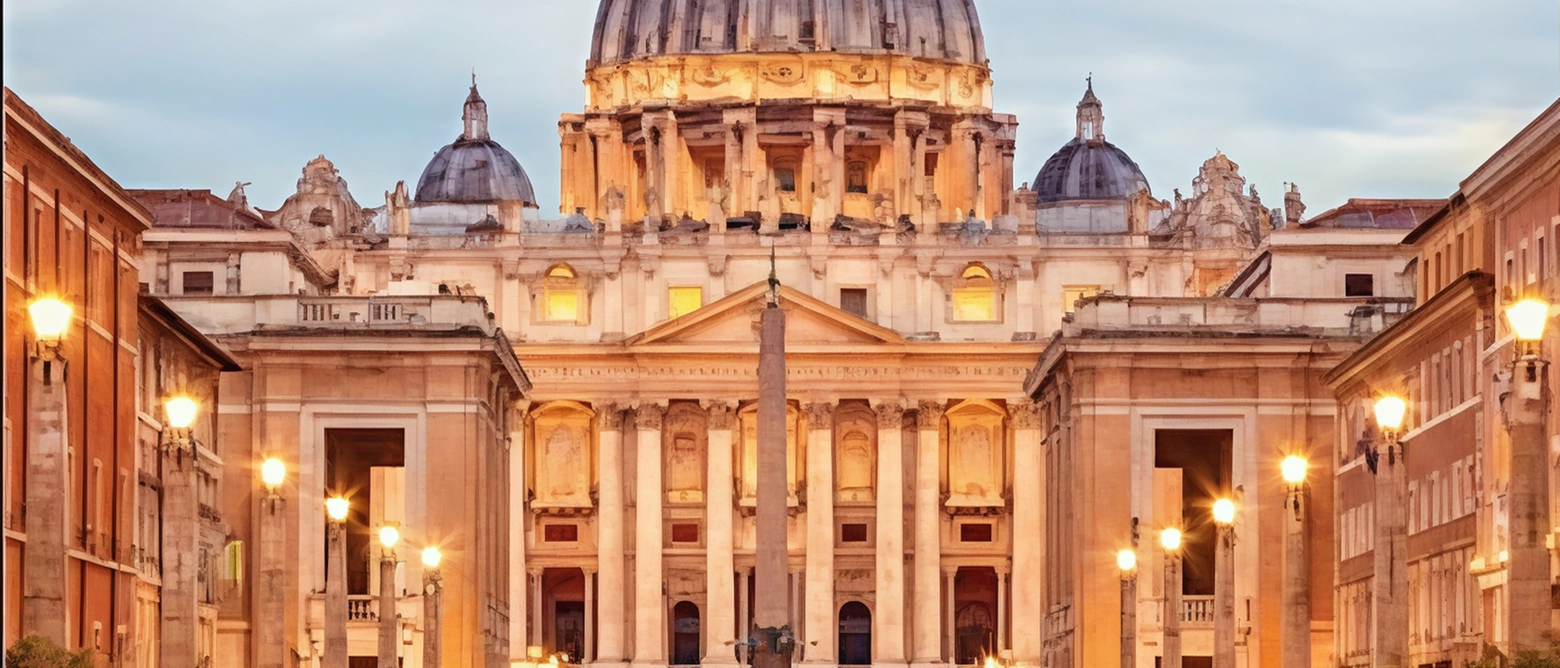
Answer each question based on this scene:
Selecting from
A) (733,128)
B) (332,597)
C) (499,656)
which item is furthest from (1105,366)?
(733,128)

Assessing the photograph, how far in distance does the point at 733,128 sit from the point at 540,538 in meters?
A: 25.6

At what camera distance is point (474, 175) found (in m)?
178

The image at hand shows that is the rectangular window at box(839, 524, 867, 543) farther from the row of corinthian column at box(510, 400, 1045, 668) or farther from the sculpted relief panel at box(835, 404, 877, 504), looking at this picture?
the row of corinthian column at box(510, 400, 1045, 668)

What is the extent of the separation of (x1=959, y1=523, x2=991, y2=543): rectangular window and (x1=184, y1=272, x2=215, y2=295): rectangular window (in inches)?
1721

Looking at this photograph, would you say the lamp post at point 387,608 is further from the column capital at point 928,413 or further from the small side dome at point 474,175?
the small side dome at point 474,175

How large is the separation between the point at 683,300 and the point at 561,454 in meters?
8.77

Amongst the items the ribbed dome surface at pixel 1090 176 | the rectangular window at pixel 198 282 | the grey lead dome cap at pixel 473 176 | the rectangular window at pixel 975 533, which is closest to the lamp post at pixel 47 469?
the rectangular window at pixel 198 282

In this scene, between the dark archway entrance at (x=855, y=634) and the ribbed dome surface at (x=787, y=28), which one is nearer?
the dark archway entrance at (x=855, y=634)

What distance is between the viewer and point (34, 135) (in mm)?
65625

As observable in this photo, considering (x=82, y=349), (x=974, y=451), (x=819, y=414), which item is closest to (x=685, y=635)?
(x=819, y=414)

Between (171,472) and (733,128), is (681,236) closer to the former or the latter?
(733,128)

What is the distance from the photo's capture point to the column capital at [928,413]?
495ft

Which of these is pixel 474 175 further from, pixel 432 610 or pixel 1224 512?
pixel 1224 512

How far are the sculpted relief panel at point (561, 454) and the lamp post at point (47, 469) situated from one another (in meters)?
109
